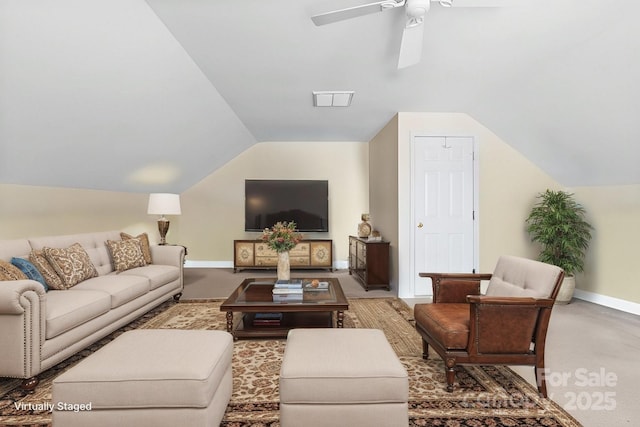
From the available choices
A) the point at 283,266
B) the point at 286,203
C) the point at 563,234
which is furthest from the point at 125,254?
the point at 563,234

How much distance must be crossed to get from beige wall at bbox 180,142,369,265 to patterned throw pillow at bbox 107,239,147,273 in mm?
2618

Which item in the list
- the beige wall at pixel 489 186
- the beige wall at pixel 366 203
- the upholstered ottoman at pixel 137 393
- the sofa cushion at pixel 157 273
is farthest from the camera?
the beige wall at pixel 489 186

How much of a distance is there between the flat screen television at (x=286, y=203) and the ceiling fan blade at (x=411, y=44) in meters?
3.81

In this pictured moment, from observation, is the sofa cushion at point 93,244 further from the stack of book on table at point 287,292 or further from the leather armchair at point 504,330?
the leather armchair at point 504,330

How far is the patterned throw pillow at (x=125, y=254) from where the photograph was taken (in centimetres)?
377

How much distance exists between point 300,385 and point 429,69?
3208mm

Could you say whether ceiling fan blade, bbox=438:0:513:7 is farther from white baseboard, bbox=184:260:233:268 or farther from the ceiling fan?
white baseboard, bbox=184:260:233:268

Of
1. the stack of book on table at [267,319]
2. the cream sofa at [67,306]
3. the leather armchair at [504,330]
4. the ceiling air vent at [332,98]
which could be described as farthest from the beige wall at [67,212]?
the leather armchair at [504,330]

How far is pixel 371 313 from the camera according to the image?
12.3ft

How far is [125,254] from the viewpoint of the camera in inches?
151

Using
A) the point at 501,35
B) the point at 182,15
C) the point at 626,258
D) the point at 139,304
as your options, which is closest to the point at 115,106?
the point at 182,15

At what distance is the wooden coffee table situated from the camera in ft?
9.06

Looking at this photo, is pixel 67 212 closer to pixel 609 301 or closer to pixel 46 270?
pixel 46 270

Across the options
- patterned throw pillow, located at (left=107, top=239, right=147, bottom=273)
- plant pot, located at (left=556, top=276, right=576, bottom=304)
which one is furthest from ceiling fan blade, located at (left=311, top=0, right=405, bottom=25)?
plant pot, located at (left=556, top=276, right=576, bottom=304)
